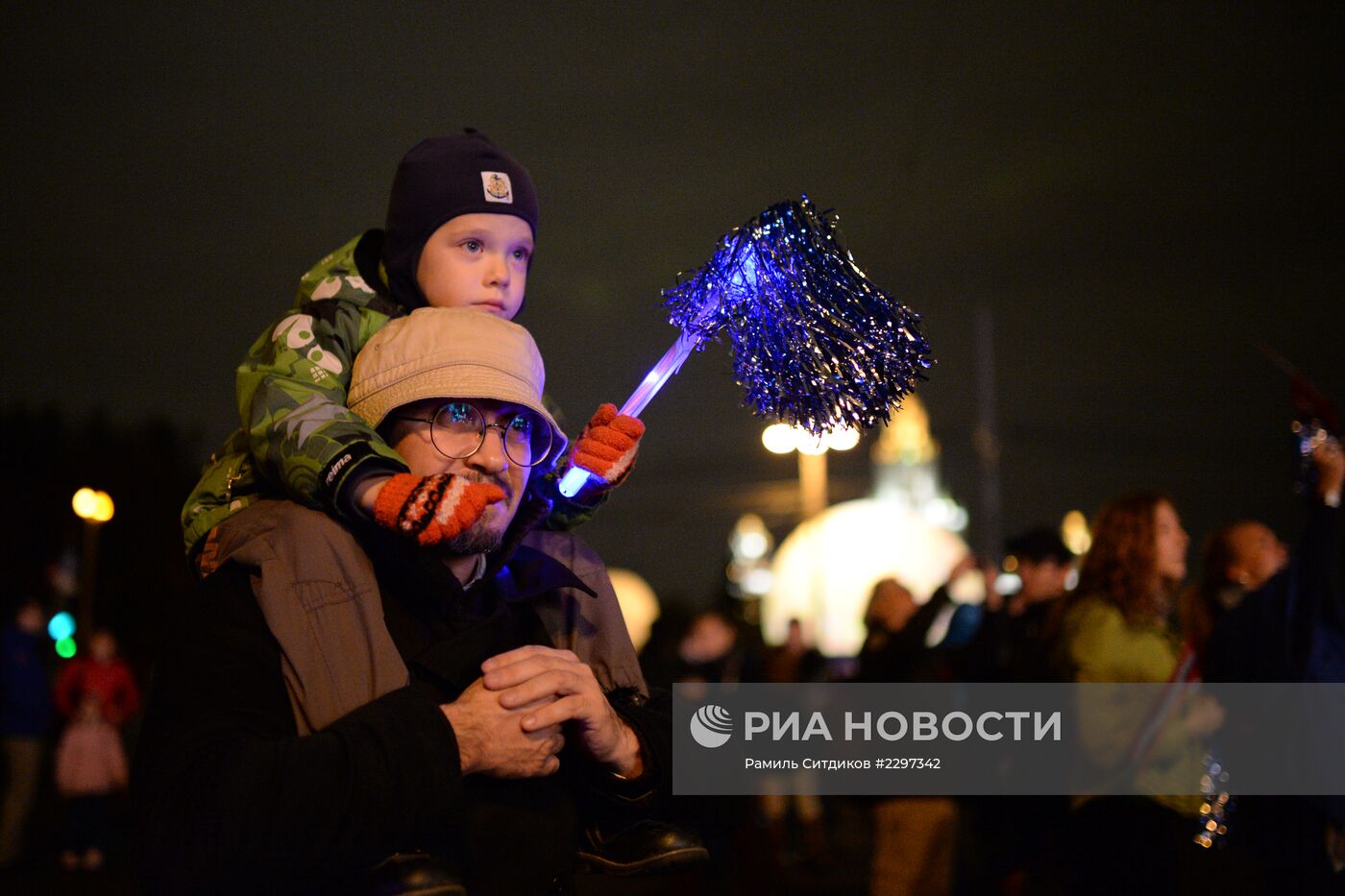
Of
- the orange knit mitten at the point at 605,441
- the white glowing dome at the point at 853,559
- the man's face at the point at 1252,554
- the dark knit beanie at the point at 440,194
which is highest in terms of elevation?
the white glowing dome at the point at 853,559

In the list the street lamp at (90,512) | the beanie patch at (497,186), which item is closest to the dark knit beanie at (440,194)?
the beanie patch at (497,186)

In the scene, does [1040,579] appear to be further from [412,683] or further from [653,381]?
[412,683]

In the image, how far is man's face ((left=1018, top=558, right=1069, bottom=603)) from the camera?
9.17 metres

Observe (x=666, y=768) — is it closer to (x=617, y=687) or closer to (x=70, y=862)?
(x=617, y=687)

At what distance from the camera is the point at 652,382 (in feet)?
10.3

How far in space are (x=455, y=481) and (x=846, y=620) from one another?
385 ft

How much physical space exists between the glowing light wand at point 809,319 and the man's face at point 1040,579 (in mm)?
6481

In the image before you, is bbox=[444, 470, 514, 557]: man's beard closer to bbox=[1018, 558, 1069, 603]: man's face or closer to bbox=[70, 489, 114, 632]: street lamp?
bbox=[1018, 558, 1069, 603]: man's face

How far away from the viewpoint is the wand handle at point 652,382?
10.2 feet

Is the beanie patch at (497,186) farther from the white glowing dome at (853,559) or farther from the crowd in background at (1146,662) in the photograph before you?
the white glowing dome at (853,559)

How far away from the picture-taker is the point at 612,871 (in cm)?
295

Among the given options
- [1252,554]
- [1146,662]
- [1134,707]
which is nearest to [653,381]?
[1134,707]

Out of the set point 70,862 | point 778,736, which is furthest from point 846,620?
point 778,736

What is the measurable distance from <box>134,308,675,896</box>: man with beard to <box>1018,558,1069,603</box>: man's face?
21.4 ft
